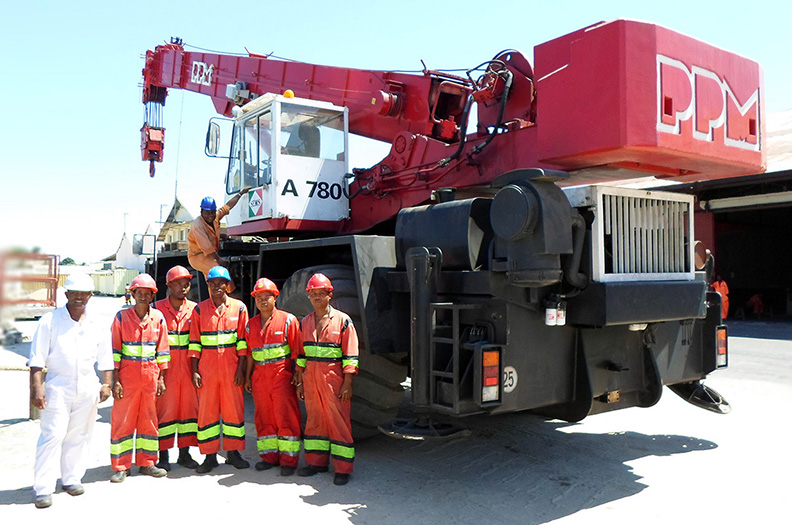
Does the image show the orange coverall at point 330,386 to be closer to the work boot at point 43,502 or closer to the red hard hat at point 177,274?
the red hard hat at point 177,274

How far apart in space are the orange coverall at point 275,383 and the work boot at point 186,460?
528mm

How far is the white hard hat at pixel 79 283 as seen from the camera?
421 cm

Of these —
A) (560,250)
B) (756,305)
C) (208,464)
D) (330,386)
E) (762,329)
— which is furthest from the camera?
(756,305)

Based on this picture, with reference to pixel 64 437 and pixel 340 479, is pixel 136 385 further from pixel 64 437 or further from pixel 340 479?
pixel 340 479

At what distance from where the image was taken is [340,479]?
4488 mm

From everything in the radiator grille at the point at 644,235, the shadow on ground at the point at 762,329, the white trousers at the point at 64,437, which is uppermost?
the radiator grille at the point at 644,235

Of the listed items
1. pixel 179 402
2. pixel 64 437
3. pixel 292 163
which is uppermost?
pixel 292 163

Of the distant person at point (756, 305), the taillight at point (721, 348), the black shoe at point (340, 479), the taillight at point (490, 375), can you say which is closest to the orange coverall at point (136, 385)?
the black shoe at point (340, 479)

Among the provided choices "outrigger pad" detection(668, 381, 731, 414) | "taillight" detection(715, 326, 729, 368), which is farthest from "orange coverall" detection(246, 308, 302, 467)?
"taillight" detection(715, 326, 729, 368)

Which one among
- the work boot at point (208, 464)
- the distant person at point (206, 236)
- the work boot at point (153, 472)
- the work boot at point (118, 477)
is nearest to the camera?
the work boot at point (118, 477)

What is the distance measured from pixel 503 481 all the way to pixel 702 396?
2120mm

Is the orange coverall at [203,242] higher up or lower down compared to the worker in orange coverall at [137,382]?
higher up

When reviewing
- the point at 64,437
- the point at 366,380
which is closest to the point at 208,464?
the point at 64,437

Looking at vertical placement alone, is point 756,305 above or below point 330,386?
above
